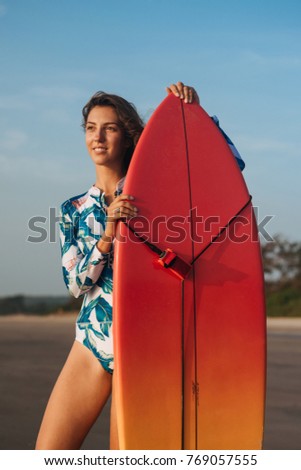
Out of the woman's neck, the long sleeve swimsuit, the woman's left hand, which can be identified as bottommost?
the long sleeve swimsuit

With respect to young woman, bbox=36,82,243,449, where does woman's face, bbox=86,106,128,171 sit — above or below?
above

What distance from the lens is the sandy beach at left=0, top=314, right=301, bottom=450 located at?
183 inches

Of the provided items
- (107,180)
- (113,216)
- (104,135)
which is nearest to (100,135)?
(104,135)

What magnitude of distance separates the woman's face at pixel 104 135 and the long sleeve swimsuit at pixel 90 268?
0.13 meters

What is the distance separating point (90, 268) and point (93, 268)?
0.02 metres

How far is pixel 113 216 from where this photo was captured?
8.30 feet

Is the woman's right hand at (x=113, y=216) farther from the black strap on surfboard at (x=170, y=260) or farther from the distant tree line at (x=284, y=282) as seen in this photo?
the distant tree line at (x=284, y=282)

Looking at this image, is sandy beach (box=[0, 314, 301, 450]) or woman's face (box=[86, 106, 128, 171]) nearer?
woman's face (box=[86, 106, 128, 171])

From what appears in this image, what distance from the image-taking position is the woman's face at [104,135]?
2.67 meters

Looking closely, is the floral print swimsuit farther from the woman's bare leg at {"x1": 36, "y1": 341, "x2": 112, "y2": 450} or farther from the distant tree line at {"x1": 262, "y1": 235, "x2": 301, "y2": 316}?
the distant tree line at {"x1": 262, "y1": 235, "x2": 301, "y2": 316}

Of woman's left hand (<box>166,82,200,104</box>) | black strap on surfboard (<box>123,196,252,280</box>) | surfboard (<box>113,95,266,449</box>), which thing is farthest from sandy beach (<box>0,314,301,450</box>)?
woman's left hand (<box>166,82,200,104</box>)
